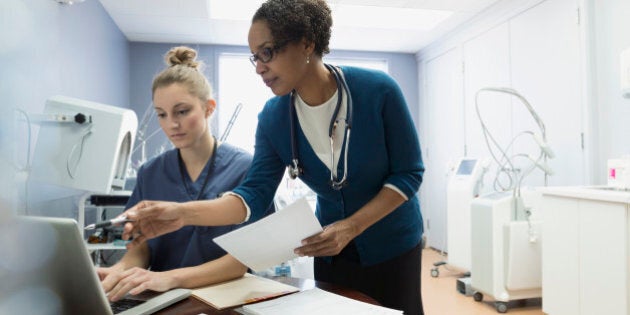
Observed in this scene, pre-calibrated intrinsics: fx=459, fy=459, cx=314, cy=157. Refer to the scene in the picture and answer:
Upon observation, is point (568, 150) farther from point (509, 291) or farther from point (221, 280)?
point (221, 280)

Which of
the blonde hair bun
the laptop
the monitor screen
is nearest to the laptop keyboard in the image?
the laptop

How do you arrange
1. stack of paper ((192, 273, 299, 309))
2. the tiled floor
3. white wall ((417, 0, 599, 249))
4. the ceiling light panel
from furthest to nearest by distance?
the ceiling light panel
white wall ((417, 0, 599, 249))
the tiled floor
stack of paper ((192, 273, 299, 309))

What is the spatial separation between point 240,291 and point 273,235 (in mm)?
182

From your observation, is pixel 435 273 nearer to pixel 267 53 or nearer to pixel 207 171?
pixel 207 171

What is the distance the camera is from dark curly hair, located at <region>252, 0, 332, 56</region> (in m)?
0.94

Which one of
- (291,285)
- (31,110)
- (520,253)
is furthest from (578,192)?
(31,110)

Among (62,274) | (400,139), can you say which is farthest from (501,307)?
(62,274)

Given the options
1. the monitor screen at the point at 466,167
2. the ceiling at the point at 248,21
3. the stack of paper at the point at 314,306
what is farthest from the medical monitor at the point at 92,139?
the monitor screen at the point at 466,167

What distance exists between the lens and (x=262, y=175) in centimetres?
115

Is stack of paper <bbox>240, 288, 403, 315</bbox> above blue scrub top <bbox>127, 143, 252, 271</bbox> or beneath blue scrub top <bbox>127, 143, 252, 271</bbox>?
beneath

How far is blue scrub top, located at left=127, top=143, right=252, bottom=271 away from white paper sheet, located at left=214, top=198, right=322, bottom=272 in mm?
313

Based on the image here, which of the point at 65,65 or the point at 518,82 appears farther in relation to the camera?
the point at 518,82

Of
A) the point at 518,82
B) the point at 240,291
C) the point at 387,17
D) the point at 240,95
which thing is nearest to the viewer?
the point at 240,291

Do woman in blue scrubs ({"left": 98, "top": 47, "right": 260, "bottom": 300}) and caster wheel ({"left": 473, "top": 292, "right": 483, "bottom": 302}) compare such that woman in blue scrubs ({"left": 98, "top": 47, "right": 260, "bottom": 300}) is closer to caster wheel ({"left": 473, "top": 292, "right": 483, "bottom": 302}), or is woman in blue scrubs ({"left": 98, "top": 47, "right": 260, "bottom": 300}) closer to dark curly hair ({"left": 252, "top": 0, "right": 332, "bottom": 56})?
dark curly hair ({"left": 252, "top": 0, "right": 332, "bottom": 56})
